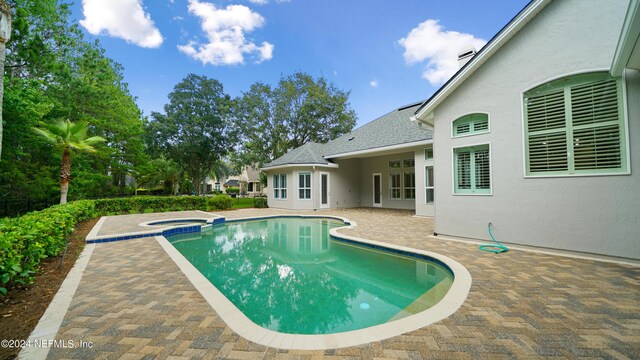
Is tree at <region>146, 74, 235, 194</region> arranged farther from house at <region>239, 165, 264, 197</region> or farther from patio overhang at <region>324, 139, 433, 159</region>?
house at <region>239, 165, 264, 197</region>

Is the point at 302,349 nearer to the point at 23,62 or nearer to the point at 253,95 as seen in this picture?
the point at 23,62

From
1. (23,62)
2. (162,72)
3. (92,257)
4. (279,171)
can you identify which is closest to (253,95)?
(162,72)

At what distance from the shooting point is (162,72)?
22328 millimetres

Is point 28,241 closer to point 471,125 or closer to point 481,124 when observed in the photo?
point 471,125

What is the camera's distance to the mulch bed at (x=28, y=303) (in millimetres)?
2434

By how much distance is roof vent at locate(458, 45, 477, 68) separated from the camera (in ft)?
27.6

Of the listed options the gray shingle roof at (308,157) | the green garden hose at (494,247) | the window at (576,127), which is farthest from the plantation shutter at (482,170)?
the gray shingle roof at (308,157)

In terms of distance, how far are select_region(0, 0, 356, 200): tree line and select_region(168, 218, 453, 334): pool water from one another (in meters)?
11.3

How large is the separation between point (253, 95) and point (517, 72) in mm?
23875

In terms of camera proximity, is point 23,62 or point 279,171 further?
point 279,171

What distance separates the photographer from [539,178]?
5.40m

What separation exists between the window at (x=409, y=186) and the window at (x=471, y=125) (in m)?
8.22

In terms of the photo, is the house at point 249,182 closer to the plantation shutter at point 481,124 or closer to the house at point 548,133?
the house at point 548,133

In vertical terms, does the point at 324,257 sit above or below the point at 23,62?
below
